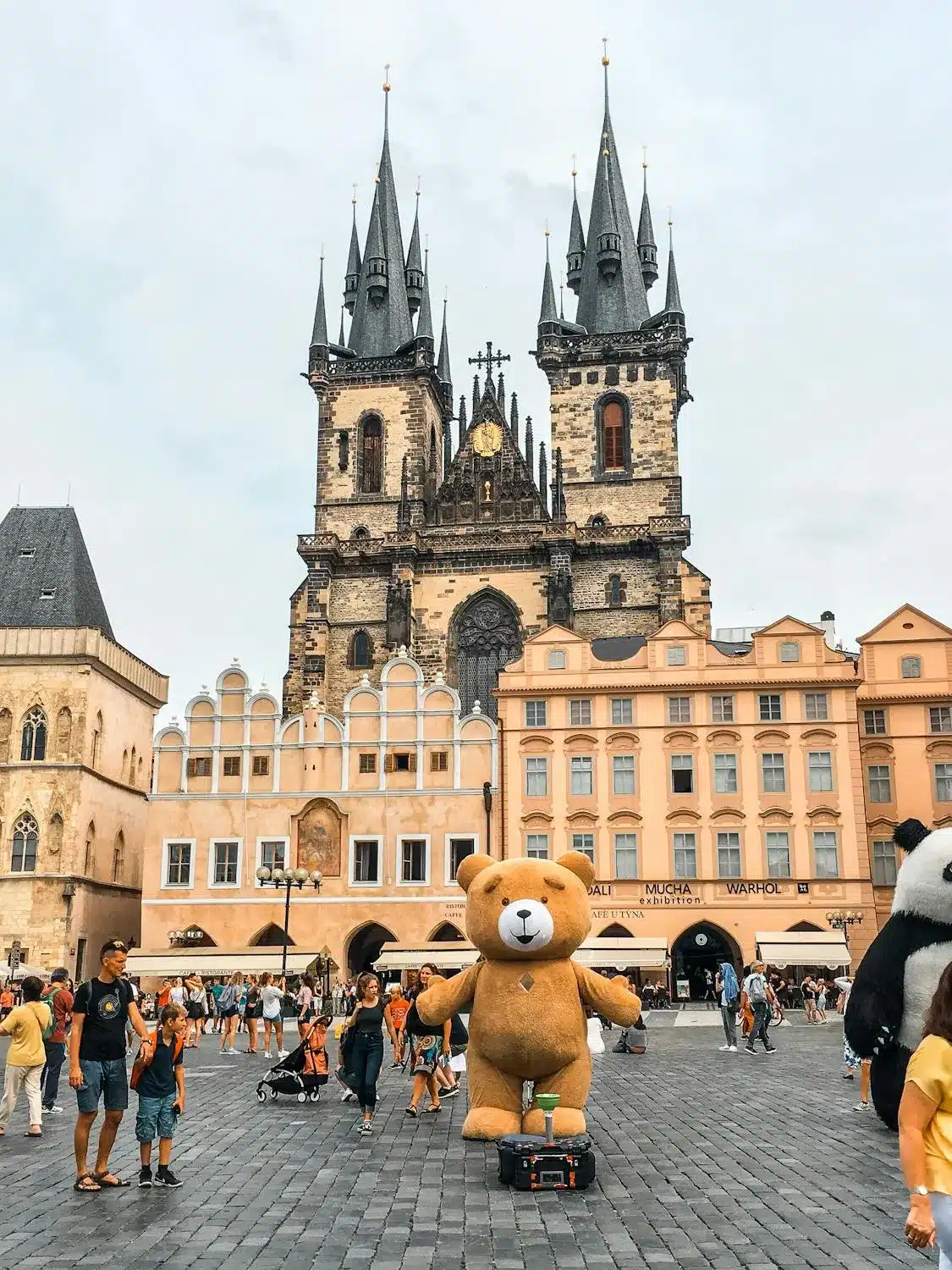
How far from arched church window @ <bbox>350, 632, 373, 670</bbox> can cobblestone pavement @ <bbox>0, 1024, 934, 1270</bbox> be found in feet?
122

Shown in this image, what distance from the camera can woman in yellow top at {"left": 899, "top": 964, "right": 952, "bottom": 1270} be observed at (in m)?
4.46

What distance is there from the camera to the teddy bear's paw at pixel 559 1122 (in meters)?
10.5

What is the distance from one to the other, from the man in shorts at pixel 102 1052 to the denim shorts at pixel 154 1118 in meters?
0.15

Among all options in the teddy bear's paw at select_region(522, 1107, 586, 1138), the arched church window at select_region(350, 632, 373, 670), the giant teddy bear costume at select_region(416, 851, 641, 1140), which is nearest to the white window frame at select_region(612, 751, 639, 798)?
the arched church window at select_region(350, 632, 373, 670)

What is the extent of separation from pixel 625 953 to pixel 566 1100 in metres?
25.6

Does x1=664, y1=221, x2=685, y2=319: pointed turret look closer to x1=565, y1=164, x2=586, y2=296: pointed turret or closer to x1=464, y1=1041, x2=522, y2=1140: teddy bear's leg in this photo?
x1=565, y1=164, x2=586, y2=296: pointed turret

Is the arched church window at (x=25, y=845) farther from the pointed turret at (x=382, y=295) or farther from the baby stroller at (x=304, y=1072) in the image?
the baby stroller at (x=304, y=1072)

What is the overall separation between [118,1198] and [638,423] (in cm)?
4762

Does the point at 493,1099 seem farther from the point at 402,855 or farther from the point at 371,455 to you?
the point at 371,455

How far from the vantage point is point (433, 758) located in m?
40.8

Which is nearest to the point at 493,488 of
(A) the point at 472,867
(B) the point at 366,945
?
(B) the point at 366,945

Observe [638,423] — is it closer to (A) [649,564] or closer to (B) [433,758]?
(A) [649,564]

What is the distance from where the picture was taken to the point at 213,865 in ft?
131

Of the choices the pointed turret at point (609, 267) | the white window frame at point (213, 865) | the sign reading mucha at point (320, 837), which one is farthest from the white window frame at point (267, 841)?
the pointed turret at point (609, 267)
